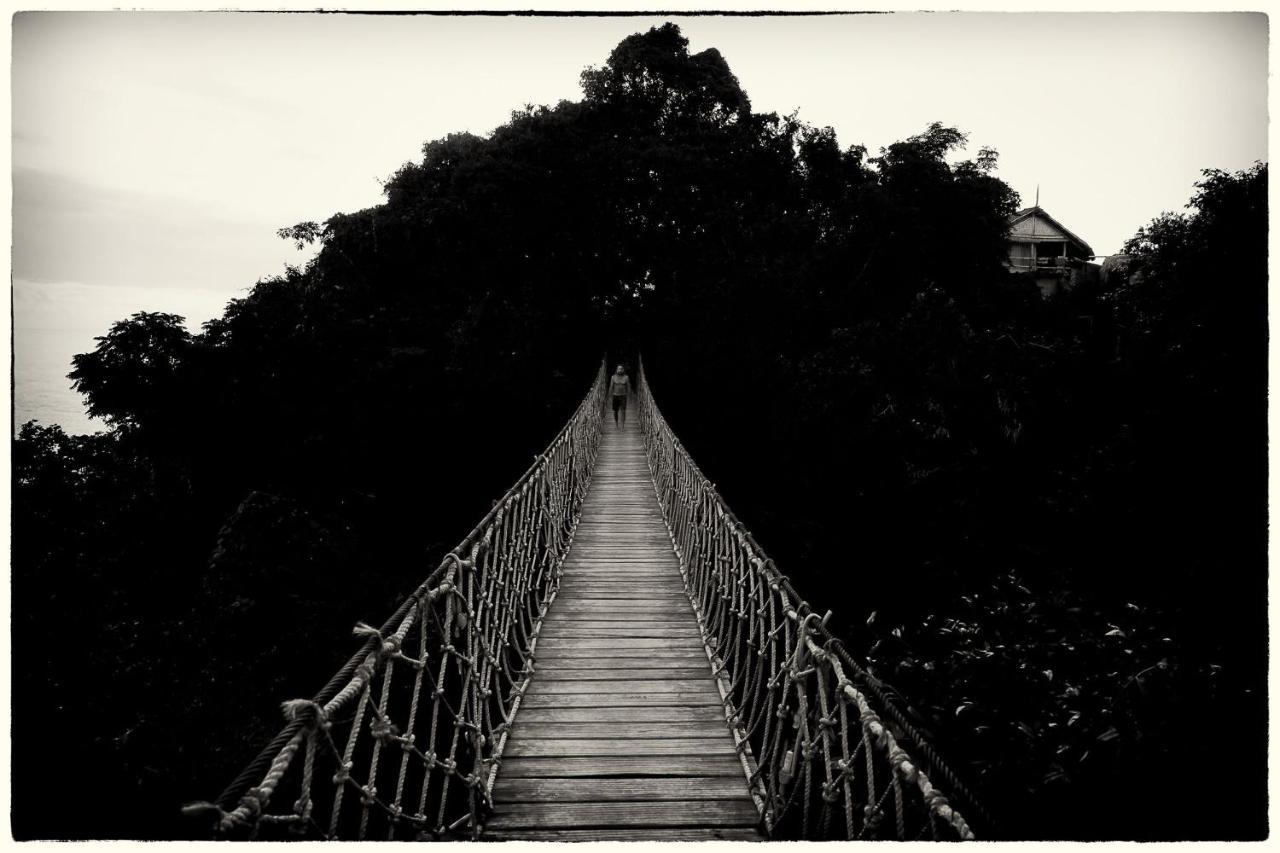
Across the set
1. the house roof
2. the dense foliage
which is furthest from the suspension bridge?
the house roof

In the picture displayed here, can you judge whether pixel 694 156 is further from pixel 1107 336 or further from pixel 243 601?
pixel 243 601

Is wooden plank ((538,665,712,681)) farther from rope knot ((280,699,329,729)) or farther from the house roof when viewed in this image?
the house roof

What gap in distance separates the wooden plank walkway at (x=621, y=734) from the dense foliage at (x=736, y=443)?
45.7 inches

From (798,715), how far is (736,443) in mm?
11316

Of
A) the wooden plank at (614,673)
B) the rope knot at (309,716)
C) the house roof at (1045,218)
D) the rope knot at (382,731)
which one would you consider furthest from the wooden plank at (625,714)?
the house roof at (1045,218)

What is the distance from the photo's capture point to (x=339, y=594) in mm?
8438

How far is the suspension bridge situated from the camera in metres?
1.25

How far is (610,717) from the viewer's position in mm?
2283

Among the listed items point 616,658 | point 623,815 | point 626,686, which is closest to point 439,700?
point 623,815

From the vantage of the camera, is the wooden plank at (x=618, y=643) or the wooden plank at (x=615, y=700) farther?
the wooden plank at (x=618, y=643)

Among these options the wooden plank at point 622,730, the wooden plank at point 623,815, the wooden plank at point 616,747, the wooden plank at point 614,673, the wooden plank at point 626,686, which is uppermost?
the wooden plank at point 614,673

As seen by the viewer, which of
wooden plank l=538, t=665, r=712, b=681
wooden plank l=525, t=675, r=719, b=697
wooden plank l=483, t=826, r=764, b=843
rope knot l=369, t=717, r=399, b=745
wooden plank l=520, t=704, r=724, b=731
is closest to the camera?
rope knot l=369, t=717, r=399, b=745

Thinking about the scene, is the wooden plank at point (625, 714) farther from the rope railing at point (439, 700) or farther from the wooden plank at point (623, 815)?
the wooden plank at point (623, 815)

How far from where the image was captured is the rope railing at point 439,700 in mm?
1114
